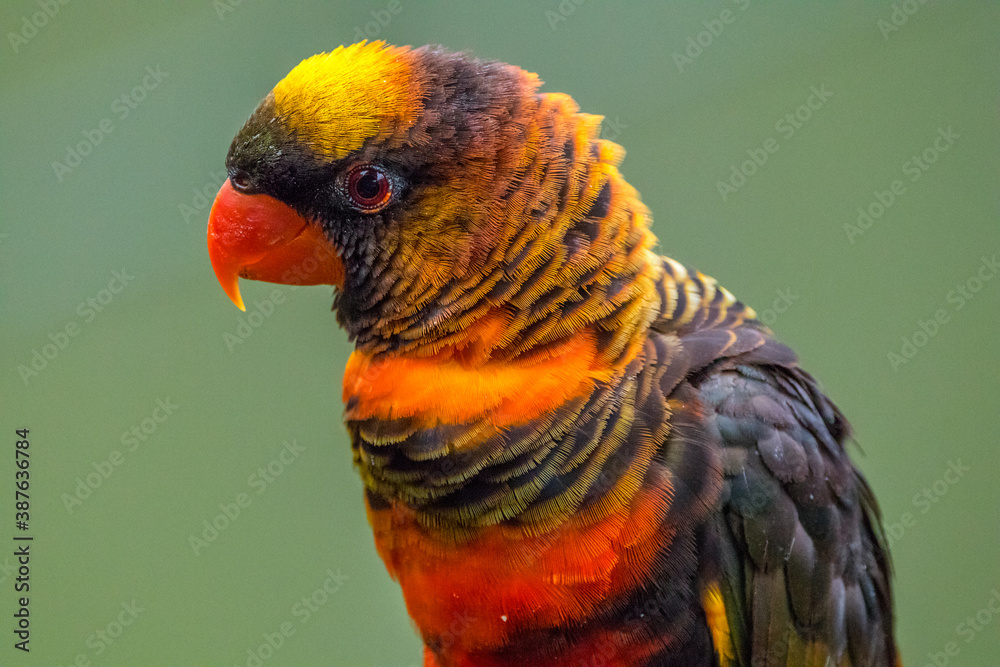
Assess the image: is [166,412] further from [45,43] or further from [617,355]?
[617,355]

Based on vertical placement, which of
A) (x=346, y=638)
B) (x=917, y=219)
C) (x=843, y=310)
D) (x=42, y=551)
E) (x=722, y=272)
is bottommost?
(x=42, y=551)

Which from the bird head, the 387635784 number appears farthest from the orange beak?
the 387635784 number

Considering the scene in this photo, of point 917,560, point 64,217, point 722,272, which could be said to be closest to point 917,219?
point 722,272

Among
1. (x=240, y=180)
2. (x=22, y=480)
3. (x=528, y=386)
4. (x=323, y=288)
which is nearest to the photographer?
(x=528, y=386)

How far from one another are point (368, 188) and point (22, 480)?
2006mm

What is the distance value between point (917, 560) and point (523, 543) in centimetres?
277

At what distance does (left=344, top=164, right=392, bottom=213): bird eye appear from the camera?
1431 millimetres

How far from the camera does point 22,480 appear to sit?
2.60 metres

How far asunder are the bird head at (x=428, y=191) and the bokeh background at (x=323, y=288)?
1294mm

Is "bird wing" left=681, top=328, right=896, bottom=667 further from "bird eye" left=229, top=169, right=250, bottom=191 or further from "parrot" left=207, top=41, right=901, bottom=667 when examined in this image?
"bird eye" left=229, top=169, right=250, bottom=191

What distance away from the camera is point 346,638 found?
3.08 metres

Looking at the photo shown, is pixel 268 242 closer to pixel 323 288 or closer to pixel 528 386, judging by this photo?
pixel 528 386

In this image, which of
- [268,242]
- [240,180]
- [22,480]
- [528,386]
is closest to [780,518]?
[528,386]

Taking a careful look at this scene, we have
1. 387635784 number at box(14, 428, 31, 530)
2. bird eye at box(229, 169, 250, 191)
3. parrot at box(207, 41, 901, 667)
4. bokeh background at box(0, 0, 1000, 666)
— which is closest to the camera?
parrot at box(207, 41, 901, 667)
